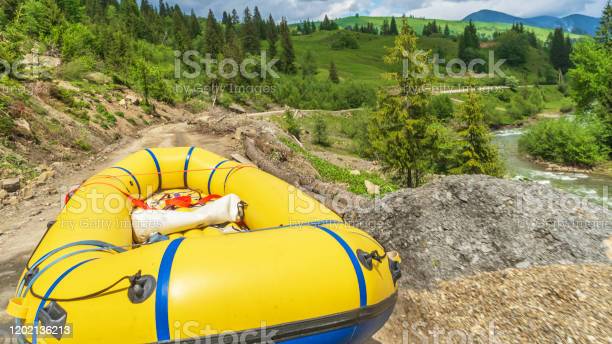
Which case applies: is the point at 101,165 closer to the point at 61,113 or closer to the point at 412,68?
the point at 61,113

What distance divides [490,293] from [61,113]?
68.0 feet

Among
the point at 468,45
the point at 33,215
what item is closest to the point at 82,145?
the point at 33,215

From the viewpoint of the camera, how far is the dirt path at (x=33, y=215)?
20.4ft

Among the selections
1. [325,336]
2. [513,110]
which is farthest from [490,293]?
[513,110]

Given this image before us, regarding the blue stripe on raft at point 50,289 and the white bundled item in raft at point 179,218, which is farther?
the white bundled item in raft at point 179,218

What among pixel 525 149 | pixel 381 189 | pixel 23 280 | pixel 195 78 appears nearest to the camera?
pixel 23 280

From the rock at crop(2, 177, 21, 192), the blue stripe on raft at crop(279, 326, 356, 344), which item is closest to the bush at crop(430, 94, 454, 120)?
the rock at crop(2, 177, 21, 192)

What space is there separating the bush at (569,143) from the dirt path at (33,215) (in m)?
32.7

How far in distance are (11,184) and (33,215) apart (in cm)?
199

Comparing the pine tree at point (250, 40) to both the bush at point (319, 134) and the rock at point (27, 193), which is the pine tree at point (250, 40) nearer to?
the bush at point (319, 134)

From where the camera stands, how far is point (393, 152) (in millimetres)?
18656

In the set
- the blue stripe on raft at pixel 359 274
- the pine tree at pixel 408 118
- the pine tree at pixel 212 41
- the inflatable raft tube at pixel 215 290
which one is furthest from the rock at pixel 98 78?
the pine tree at pixel 212 41

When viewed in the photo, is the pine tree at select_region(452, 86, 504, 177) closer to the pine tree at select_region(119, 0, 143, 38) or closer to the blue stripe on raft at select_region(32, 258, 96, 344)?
the blue stripe on raft at select_region(32, 258, 96, 344)

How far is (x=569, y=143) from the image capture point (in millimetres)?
31938
